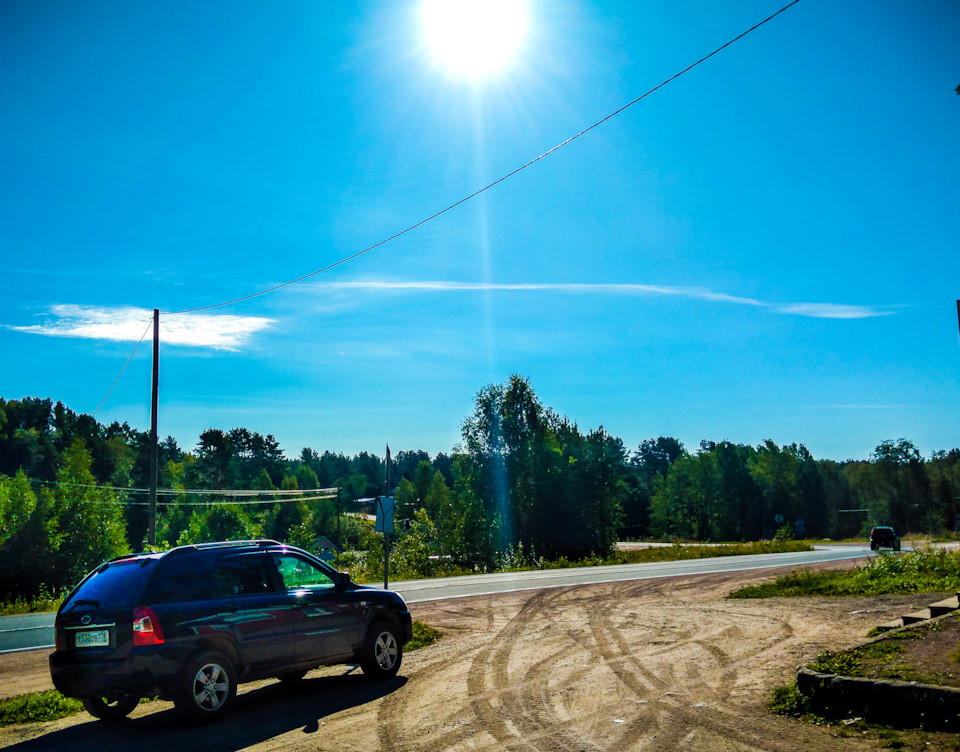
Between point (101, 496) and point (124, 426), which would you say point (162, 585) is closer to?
point (101, 496)

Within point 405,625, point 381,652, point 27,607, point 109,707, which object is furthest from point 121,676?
point 27,607

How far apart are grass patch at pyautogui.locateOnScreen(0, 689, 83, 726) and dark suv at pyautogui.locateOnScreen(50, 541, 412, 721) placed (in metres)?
0.69

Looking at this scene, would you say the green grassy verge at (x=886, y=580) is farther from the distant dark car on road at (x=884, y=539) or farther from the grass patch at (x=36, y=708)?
the distant dark car on road at (x=884, y=539)

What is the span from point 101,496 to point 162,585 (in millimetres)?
73132

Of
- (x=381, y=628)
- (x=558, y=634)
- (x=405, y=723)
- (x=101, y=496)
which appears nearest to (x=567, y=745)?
(x=405, y=723)

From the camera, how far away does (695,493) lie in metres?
124

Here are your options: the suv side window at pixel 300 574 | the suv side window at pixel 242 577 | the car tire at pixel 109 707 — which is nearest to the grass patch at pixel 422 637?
the suv side window at pixel 300 574

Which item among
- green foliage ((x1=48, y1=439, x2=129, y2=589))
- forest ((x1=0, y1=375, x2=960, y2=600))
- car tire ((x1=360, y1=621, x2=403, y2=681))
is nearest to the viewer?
car tire ((x1=360, y1=621, x2=403, y2=681))

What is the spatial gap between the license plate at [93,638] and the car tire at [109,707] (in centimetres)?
60

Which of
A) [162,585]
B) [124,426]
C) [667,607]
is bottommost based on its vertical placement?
[667,607]

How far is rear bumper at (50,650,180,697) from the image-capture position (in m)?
7.36

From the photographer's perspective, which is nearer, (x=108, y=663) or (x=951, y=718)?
A: (x=951, y=718)

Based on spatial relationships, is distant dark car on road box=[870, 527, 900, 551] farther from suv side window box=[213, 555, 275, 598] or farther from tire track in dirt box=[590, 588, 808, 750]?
suv side window box=[213, 555, 275, 598]

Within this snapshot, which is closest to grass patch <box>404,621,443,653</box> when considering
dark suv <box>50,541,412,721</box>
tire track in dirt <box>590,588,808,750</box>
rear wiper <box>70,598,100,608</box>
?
tire track in dirt <box>590,588,808,750</box>
